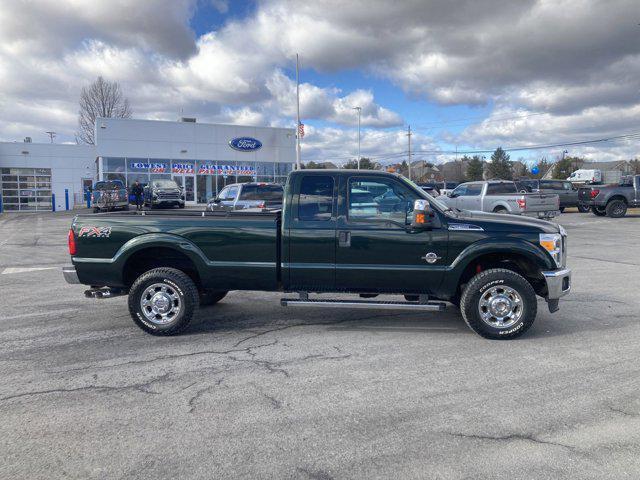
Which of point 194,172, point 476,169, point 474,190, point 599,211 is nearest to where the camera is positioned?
point 474,190

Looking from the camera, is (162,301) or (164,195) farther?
(164,195)

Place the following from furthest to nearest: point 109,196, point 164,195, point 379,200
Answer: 1. point 164,195
2. point 109,196
3. point 379,200

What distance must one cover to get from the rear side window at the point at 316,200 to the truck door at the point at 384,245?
0.53 feet

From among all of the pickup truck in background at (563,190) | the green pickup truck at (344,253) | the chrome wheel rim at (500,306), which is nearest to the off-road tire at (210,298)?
the green pickup truck at (344,253)

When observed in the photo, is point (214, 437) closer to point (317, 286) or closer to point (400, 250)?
point (317, 286)

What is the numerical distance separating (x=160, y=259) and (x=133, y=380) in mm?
2018

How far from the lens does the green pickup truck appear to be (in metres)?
5.54

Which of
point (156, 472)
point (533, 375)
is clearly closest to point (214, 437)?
point (156, 472)

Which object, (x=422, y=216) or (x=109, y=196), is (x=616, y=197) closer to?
(x=422, y=216)

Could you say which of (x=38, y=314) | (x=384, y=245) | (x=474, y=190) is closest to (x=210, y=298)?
(x=38, y=314)

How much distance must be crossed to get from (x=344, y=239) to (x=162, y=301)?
222 centimetres

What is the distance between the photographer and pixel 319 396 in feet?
13.5

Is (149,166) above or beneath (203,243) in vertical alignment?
above

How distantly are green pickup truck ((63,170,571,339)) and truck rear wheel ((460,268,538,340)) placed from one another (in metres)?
0.01
